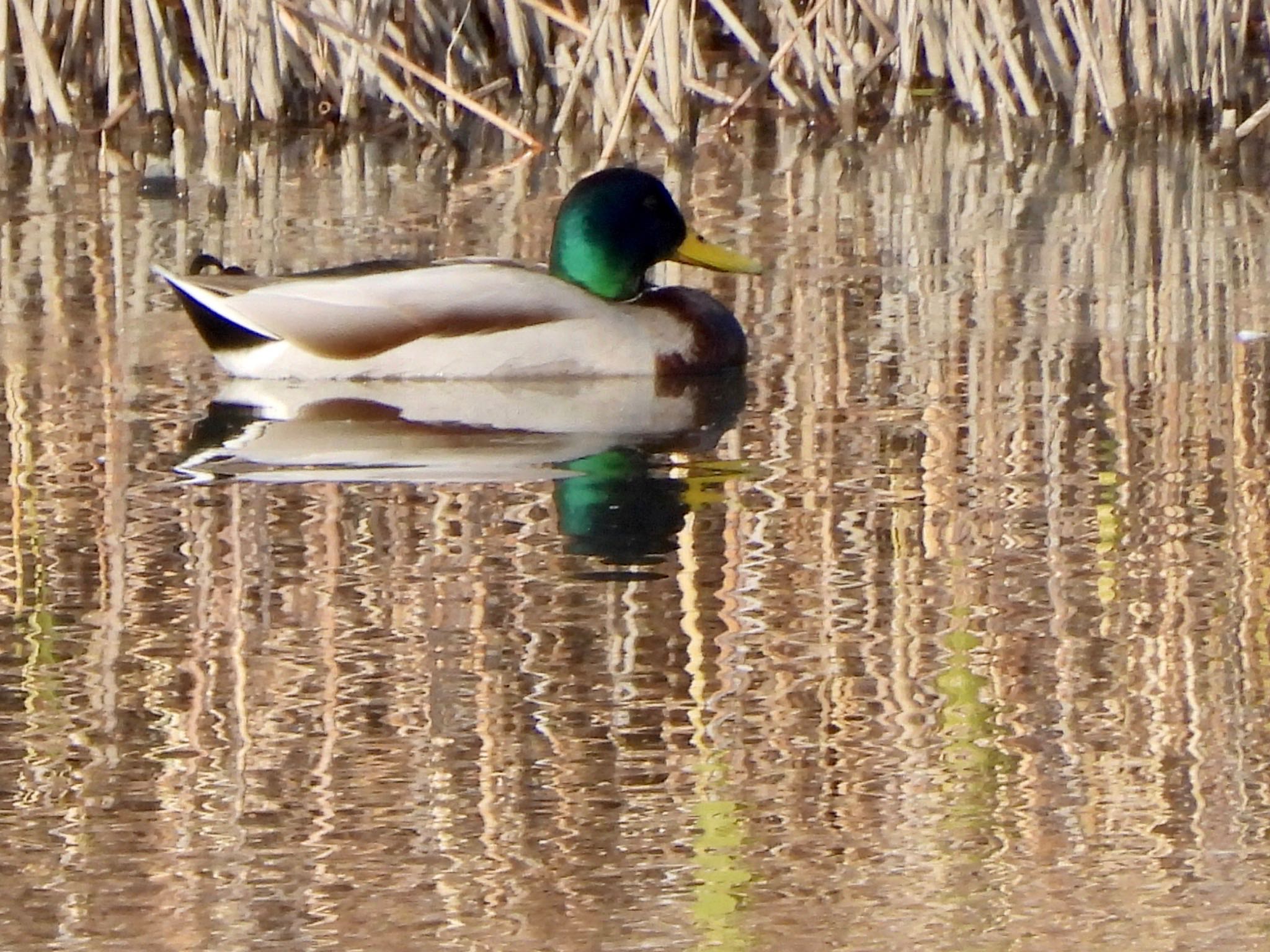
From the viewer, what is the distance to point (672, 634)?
438 cm

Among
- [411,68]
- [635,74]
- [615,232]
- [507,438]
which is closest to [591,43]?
[635,74]

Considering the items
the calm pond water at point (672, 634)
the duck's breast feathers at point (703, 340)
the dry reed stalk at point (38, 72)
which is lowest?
the calm pond water at point (672, 634)

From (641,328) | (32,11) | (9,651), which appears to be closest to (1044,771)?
(9,651)

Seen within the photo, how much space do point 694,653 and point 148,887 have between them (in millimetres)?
1145

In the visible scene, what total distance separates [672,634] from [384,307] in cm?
262

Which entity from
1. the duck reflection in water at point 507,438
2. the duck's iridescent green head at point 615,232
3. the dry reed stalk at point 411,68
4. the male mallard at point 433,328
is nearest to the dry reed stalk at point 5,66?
the dry reed stalk at point 411,68

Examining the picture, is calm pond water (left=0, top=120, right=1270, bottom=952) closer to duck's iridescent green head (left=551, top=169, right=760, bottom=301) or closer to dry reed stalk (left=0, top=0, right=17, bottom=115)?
duck's iridescent green head (left=551, top=169, right=760, bottom=301)

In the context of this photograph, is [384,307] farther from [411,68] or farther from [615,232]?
[411,68]

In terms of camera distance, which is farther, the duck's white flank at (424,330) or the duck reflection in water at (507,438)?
the duck's white flank at (424,330)

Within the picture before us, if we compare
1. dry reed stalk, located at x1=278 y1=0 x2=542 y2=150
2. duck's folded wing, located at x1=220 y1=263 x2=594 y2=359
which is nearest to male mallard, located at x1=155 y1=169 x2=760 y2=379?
duck's folded wing, located at x1=220 y1=263 x2=594 y2=359

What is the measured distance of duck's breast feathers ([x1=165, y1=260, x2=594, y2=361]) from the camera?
6.82 metres

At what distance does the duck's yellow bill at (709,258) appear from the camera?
24.5ft

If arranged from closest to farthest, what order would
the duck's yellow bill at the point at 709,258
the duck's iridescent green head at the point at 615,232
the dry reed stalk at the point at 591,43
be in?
the duck's iridescent green head at the point at 615,232, the duck's yellow bill at the point at 709,258, the dry reed stalk at the point at 591,43

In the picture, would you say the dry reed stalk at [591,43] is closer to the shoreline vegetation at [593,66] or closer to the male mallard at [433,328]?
the shoreline vegetation at [593,66]
